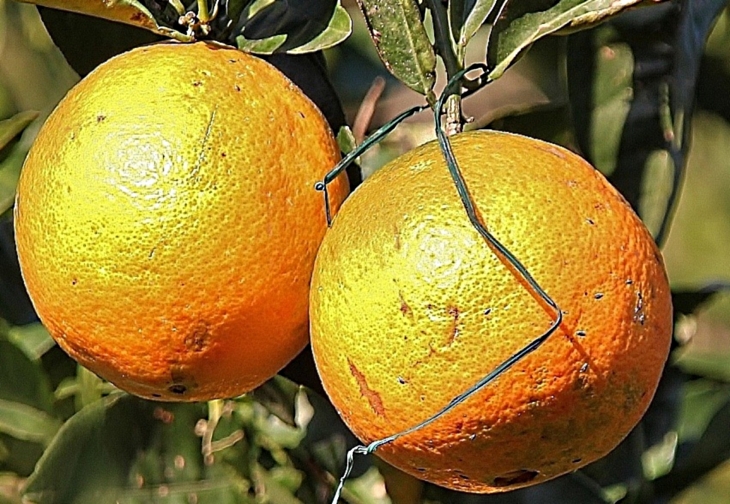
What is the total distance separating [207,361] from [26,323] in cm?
38

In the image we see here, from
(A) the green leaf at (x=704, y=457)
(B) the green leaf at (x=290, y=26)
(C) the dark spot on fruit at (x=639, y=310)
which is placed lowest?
(A) the green leaf at (x=704, y=457)

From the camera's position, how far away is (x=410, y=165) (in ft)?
1.99

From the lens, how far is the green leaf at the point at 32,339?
91 cm

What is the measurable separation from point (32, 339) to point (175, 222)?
39 centimetres

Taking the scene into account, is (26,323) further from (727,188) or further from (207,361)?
(727,188)

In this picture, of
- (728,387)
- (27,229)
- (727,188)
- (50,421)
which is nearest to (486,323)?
(27,229)

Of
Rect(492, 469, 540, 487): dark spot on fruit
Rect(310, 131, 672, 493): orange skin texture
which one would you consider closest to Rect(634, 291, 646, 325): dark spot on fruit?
Rect(310, 131, 672, 493): orange skin texture

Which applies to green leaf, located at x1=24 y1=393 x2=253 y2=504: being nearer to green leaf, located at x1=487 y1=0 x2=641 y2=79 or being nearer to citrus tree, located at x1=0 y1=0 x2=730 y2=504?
citrus tree, located at x1=0 y1=0 x2=730 y2=504

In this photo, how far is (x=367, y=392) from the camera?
1.90 feet

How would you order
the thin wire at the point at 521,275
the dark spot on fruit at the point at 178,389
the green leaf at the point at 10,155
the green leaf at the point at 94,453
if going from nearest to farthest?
the thin wire at the point at 521,275
the dark spot on fruit at the point at 178,389
the green leaf at the point at 94,453
the green leaf at the point at 10,155

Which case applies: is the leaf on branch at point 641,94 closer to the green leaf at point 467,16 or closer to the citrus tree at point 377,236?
the citrus tree at point 377,236

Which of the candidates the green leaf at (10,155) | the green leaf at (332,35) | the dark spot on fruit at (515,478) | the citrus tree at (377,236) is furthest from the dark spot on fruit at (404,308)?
the green leaf at (10,155)

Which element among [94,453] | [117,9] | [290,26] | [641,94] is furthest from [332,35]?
[94,453]

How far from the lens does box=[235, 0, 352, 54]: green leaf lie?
2.34 feet
